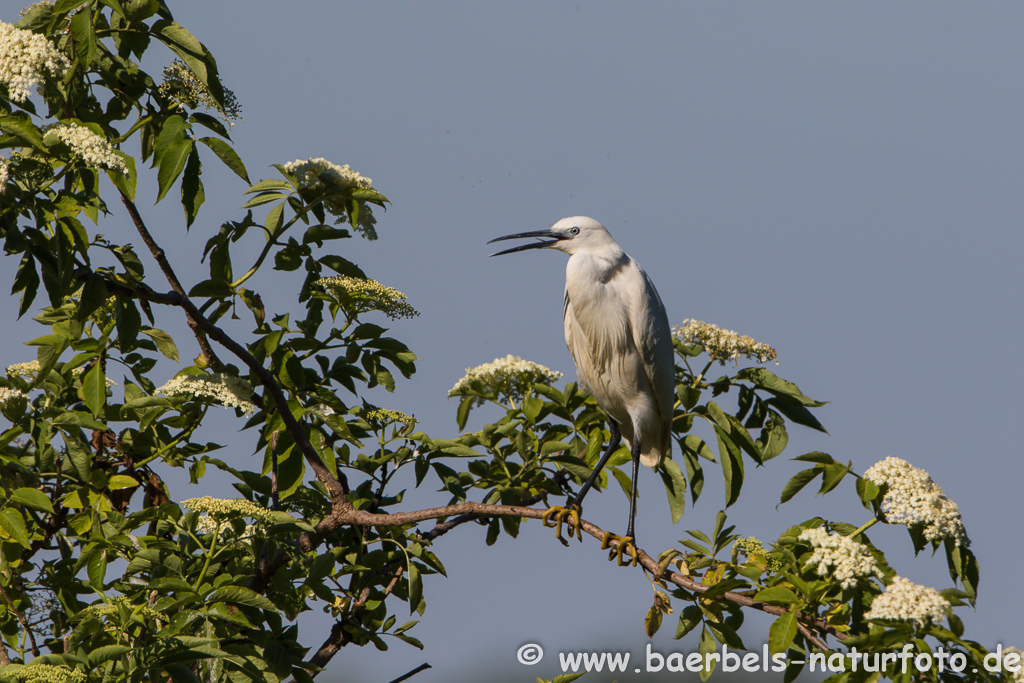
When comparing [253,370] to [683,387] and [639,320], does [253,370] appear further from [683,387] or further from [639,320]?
[639,320]

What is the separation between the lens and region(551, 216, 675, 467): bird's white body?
399cm

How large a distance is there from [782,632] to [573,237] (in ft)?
8.95

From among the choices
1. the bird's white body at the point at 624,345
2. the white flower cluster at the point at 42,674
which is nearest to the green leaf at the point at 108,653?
the white flower cluster at the point at 42,674

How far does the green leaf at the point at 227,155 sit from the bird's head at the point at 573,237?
179 centimetres

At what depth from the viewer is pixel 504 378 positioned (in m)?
3.34

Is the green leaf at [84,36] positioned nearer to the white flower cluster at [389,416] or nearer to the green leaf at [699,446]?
the white flower cluster at [389,416]

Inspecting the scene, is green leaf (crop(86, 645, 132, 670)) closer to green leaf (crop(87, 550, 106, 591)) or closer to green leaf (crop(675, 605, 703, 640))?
green leaf (crop(87, 550, 106, 591))

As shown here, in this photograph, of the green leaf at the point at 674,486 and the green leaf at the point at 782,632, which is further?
the green leaf at the point at 674,486

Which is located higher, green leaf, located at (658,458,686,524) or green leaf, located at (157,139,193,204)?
green leaf, located at (157,139,193,204)

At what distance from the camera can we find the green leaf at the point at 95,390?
2746 millimetres

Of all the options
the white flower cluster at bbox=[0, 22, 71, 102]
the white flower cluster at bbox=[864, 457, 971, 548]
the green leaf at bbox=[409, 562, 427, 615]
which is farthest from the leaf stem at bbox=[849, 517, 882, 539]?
the white flower cluster at bbox=[0, 22, 71, 102]

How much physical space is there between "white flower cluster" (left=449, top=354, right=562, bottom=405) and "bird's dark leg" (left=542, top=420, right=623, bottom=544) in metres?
0.43

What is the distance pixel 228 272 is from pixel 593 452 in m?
1.54

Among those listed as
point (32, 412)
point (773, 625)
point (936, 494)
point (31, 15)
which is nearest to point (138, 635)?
point (32, 412)
